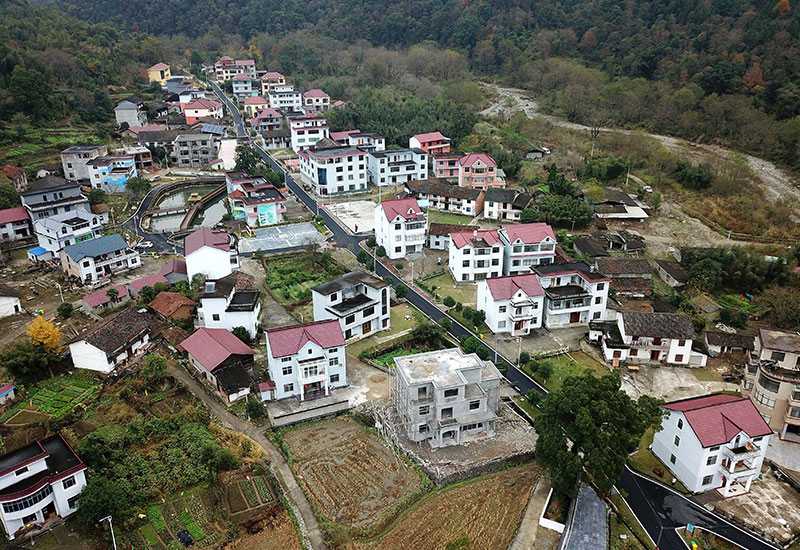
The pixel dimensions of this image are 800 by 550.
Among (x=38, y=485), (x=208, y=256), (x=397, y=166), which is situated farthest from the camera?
(x=397, y=166)

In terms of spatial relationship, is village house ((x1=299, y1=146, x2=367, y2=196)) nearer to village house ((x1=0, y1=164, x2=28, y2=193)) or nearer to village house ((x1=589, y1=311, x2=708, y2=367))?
village house ((x1=0, y1=164, x2=28, y2=193))

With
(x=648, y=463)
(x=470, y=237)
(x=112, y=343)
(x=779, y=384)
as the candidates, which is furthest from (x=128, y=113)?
(x=779, y=384)

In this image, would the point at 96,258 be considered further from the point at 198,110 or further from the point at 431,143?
the point at 198,110

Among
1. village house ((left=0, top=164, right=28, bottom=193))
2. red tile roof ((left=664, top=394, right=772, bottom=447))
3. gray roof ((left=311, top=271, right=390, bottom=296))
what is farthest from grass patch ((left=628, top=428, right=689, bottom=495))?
village house ((left=0, top=164, right=28, bottom=193))

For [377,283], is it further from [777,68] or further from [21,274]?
[777,68]

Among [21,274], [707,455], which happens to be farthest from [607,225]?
[21,274]

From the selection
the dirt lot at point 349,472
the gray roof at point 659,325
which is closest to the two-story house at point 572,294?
the gray roof at point 659,325

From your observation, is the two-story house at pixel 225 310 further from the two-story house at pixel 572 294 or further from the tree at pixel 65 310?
the two-story house at pixel 572 294
